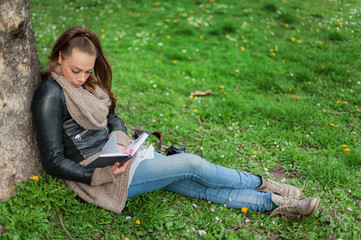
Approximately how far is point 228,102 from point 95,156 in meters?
2.68

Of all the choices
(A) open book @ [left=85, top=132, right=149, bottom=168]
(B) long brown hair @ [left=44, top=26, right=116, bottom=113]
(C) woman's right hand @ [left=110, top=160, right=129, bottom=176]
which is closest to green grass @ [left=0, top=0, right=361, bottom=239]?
(C) woman's right hand @ [left=110, top=160, right=129, bottom=176]

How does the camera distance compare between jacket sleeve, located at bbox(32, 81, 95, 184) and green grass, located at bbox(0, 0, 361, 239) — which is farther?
green grass, located at bbox(0, 0, 361, 239)

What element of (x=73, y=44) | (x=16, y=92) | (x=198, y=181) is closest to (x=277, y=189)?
(x=198, y=181)

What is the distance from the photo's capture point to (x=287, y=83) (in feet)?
17.4

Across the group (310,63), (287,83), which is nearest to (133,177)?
(287,83)

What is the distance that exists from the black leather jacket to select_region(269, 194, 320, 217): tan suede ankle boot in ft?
5.30

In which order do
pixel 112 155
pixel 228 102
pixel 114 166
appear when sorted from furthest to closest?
1. pixel 228 102
2. pixel 114 166
3. pixel 112 155

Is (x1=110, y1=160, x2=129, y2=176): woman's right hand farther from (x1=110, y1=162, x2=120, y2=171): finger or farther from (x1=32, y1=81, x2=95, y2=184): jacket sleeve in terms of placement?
(x1=32, y1=81, x2=95, y2=184): jacket sleeve

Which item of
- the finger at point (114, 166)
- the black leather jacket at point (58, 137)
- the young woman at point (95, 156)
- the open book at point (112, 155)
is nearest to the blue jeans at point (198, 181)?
the young woman at point (95, 156)

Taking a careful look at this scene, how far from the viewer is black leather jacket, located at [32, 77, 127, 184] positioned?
2254 millimetres

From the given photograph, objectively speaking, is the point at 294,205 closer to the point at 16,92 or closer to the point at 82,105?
the point at 82,105

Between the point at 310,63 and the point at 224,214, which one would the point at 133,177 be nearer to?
the point at 224,214

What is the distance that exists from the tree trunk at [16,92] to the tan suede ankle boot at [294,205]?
209cm

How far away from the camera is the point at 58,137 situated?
2305 millimetres
